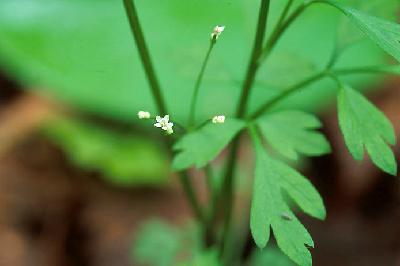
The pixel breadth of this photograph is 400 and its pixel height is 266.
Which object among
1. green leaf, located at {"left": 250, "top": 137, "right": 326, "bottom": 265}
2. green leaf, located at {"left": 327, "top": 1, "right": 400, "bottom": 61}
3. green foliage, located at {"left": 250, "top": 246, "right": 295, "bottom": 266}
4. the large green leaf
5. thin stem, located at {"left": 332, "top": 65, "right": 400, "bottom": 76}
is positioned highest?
the large green leaf

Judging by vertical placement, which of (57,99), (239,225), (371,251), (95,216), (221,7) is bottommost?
(371,251)

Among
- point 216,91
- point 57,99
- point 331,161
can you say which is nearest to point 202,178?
point 216,91

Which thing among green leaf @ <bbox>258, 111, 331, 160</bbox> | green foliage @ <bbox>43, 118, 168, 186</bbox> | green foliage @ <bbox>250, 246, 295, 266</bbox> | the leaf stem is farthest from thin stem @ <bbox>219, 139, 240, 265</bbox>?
green foliage @ <bbox>43, 118, 168, 186</bbox>

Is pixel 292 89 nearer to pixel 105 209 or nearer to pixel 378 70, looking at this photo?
pixel 378 70

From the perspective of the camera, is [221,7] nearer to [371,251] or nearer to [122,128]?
[122,128]

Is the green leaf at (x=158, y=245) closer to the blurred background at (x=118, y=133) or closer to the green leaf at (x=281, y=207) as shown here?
the blurred background at (x=118, y=133)

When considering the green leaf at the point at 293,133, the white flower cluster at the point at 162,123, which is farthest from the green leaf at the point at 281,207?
the white flower cluster at the point at 162,123

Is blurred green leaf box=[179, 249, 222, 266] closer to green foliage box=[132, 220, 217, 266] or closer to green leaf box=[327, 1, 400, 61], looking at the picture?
green foliage box=[132, 220, 217, 266]
